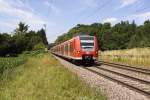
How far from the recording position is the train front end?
3102cm

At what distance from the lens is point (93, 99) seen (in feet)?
32.0

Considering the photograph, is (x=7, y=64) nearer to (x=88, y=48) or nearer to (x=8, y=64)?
(x=8, y=64)

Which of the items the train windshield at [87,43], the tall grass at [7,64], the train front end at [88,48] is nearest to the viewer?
the tall grass at [7,64]

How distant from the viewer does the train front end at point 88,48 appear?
31016 millimetres

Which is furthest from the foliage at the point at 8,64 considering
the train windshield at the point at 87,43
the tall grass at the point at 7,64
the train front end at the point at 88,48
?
the train windshield at the point at 87,43

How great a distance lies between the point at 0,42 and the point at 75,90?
75491mm

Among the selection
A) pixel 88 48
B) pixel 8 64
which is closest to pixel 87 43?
pixel 88 48

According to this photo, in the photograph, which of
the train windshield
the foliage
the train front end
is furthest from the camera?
the train windshield

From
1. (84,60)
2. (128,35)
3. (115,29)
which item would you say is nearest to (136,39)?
(128,35)

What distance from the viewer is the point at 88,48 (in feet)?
102

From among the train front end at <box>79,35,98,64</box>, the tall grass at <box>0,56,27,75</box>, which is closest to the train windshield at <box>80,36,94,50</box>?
the train front end at <box>79,35,98,64</box>

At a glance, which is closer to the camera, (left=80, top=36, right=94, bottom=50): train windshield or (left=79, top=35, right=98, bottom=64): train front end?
(left=79, top=35, right=98, bottom=64): train front end

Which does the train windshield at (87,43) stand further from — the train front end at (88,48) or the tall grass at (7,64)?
the tall grass at (7,64)

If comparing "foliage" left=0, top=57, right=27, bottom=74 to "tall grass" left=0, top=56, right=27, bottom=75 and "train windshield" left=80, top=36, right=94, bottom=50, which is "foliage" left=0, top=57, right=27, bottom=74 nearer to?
"tall grass" left=0, top=56, right=27, bottom=75
